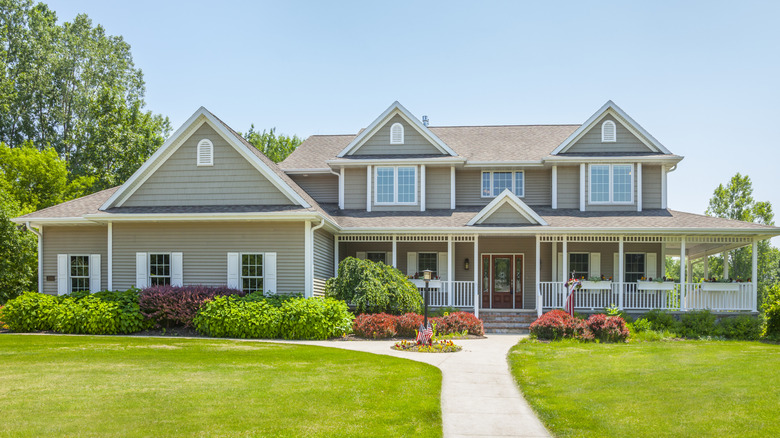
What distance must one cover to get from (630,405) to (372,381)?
12.7 ft

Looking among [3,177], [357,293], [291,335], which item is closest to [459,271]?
[357,293]

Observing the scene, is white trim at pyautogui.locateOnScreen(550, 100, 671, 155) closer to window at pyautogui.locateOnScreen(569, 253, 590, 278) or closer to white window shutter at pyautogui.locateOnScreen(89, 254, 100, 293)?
window at pyautogui.locateOnScreen(569, 253, 590, 278)

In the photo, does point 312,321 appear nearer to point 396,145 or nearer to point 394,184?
point 394,184

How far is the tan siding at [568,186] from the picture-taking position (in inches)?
969

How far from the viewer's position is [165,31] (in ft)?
79.7

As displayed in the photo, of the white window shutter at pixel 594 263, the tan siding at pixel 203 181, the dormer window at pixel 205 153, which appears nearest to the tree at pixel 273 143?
the tan siding at pixel 203 181

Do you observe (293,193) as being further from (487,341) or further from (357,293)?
(487,341)

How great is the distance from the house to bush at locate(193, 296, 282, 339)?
2198mm

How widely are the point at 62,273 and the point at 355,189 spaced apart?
10.3 m

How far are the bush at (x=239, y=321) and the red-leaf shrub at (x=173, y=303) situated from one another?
56cm

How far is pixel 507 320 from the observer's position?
21.4 metres

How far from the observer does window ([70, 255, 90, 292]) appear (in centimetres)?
2247

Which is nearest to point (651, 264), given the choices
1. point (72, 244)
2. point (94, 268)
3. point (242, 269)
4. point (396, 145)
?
point (396, 145)

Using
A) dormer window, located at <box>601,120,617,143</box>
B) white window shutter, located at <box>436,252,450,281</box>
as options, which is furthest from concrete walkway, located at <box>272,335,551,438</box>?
dormer window, located at <box>601,120,617,143</box>
